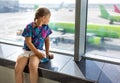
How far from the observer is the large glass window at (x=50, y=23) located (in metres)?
1.68

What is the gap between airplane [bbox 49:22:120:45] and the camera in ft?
5.08

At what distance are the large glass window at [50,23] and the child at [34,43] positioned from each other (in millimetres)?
242

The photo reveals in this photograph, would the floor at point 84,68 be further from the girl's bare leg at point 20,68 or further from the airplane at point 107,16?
the airplane at point 107,16

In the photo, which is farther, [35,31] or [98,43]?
[98,43]

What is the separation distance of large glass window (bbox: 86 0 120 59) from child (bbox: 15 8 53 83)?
0.40 metres

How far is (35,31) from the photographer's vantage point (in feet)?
4.91

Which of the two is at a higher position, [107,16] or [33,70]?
[107,16]

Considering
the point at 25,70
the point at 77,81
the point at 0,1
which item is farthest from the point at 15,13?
the point at 77,81

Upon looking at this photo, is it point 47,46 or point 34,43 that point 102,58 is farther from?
point 34,43

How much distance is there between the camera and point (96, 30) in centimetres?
162

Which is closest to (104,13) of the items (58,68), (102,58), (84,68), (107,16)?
(107,16)

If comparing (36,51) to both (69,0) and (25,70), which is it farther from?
(69,0)

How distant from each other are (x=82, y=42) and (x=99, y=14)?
29 centimetres

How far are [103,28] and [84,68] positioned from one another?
15.9 inches
